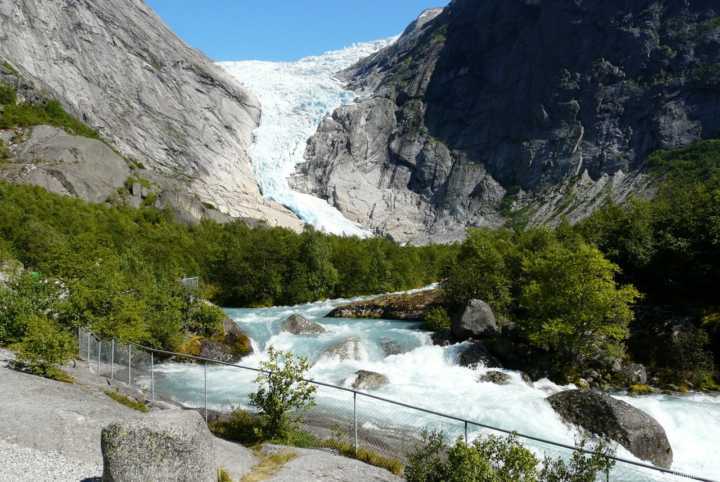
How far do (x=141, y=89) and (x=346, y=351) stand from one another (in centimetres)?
11739

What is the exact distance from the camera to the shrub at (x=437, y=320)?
3562cm

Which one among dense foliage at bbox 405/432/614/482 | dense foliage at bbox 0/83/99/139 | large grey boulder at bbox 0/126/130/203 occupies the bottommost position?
dense foliage at bbox 405/432/614/482

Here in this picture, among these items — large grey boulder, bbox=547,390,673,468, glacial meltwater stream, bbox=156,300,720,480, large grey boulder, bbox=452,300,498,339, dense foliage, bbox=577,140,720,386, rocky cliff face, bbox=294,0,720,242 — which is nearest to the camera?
large grey boulder, bbox=547,390,673,468

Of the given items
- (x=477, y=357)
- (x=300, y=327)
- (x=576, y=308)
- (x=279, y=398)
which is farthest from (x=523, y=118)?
(x=279, y=398)

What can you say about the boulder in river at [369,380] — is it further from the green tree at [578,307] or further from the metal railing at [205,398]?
the green tree at [578,307]

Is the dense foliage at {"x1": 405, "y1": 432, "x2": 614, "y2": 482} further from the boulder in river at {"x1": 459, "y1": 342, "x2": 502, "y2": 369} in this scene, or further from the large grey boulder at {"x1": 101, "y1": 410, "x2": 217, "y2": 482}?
the boulder in river at {"x1": 459, "y1": 342, "x2": 502, "y2": 369}

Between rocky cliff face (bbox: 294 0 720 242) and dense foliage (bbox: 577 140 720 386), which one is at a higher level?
rocky cliff face (bbox: 294 0 720 242)

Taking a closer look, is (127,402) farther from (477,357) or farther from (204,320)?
(477,357)

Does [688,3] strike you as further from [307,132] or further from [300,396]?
[300,396]

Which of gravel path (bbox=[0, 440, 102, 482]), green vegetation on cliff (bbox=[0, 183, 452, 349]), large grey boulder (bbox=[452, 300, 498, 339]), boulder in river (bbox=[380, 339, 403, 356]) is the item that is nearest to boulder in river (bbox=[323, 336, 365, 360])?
boulder in river (bbox=[380, 339, 403, 356])

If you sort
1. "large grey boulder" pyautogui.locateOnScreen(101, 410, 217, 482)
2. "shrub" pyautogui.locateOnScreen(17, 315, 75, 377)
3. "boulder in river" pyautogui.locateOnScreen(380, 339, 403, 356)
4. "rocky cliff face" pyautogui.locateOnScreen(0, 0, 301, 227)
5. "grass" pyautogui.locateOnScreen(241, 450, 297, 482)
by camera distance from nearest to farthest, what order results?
"large grey boulder" pyautogui.locateOnScreen(101, 410, 217, 482), "grass" pyautogui.locateOnScreen(241, 450, 297, 482), "shrub" pyautogui.locateOnScreen(17, 315, 75, 377), "boulder in river" pyautogui.locateOnScreen(380, 339, 403, 356), "rocky cliff face" pyautogui.locateOnScreen(0, 0, 301, 227)

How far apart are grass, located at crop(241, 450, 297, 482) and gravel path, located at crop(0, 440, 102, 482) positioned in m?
2.73

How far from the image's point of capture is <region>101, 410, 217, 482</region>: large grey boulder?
8102 mm

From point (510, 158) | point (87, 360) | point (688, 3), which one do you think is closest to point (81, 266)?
point (87, 360)
